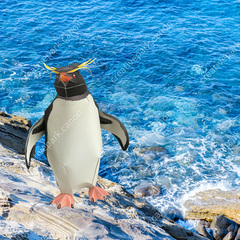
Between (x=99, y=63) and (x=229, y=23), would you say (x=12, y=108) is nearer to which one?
(x=99, y=63)

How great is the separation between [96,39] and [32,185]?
18.8 metres

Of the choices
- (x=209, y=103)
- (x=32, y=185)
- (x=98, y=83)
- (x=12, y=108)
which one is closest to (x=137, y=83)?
Result: (x=98, y=83)

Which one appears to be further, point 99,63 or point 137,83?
point 99,63

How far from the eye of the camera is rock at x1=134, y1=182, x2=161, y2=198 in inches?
527

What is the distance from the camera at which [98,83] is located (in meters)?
20.2

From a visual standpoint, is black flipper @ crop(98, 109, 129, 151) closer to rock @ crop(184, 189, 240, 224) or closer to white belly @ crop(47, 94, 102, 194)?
white belly @ crop(47, 94, 102, 194)

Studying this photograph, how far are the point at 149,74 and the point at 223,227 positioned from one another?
12.2 metres

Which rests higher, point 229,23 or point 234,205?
point 229,23

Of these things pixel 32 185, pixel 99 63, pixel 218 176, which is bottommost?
pixel 218 176

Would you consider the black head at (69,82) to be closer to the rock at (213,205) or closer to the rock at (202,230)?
the rock at (202,230)

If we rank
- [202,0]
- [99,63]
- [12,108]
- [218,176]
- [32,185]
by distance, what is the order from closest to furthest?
[32,185]
[218,176]
[12,108]
[99,63]
[202,0]

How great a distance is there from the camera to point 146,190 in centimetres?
1348

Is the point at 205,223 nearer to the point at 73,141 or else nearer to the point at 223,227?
the point at 223,227

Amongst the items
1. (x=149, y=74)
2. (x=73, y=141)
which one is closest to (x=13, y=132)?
(x=73, y=141)
